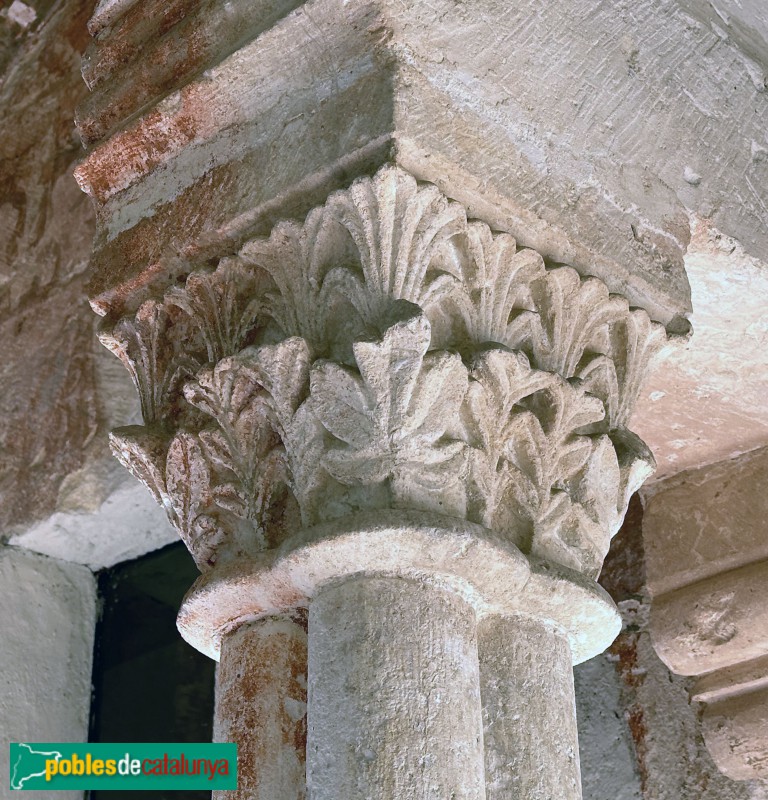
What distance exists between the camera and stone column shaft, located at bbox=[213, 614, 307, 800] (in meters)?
1.48

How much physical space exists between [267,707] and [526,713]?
1.14 ft

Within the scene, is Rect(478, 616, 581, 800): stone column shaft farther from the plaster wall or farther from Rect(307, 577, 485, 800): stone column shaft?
the plaster wall

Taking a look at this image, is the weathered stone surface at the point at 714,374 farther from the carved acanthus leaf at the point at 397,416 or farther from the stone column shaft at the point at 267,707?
the stone column shaft at the point at 267,707

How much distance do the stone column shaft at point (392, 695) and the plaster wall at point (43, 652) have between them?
128 centimetres

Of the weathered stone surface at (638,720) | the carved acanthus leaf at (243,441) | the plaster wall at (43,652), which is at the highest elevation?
the carved acanthus leaf at (243,441)

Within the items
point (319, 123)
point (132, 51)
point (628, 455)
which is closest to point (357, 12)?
point (319, 123)

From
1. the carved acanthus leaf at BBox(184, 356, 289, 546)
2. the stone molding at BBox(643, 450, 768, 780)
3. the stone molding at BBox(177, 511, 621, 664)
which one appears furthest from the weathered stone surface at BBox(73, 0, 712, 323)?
the stone molding at BBox(643, 450, 768, 780)

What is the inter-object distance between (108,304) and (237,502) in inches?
17.4

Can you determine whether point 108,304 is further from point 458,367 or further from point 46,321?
point 46,321

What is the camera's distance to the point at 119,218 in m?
1.77

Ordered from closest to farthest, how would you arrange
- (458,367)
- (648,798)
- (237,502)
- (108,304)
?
(458,367), (237,502), (108,304), (648,798)

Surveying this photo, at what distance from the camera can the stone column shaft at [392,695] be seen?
1.26 m

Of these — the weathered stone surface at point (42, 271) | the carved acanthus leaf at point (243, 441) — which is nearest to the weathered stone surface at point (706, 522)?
the carved acanthus leaf at point (243, 441)

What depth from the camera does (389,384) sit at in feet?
4.50
